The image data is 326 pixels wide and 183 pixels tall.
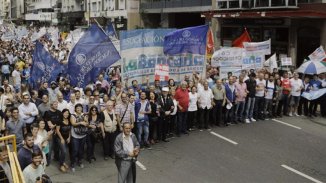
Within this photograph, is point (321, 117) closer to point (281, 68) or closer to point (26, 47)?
point (281, 68)

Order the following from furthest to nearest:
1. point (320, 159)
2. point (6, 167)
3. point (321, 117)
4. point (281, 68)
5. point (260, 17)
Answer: point (260, 17)
point (281, 68)
point (321, 117)
point (320, 159)
point (6, 167)

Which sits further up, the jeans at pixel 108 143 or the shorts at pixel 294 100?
the shorts at pixel 294 100

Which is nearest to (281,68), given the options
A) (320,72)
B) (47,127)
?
(320,72)

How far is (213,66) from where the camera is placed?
A: 53.5 ft

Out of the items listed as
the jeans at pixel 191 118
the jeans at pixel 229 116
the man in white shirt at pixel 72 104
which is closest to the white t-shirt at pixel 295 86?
the jeans at pixel 229 116

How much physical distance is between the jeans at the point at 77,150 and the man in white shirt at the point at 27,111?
1.28 metres

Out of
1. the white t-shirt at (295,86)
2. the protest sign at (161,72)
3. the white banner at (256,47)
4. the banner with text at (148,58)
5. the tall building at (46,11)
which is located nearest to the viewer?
the banner with text at (148,58)

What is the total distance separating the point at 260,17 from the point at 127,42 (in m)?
16.4

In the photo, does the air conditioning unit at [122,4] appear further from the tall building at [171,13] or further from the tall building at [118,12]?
the tall building at [171,13]

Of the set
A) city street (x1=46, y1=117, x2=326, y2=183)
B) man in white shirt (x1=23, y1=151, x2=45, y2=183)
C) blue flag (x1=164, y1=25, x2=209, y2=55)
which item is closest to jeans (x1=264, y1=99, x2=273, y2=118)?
city street (x1=46, y1=117, x2=326, y2=183)

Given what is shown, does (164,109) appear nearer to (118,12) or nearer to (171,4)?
(171,4)

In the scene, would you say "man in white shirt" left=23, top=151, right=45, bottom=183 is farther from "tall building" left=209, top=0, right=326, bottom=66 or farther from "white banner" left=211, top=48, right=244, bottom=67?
"tall building" left=209, top=0, right=326, bottom=66

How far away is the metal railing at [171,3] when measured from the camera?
36.2 meters

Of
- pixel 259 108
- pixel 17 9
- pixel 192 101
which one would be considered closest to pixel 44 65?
pixel 192 101
